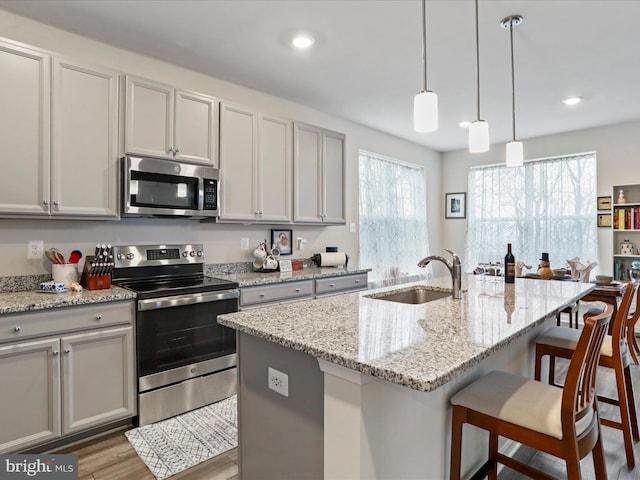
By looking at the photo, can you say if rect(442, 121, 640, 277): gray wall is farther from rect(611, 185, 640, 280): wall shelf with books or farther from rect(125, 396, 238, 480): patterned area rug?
rect(125, 396, 238, 480): patterned area rug

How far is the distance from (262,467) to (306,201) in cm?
256

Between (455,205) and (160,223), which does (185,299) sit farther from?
(455,205)

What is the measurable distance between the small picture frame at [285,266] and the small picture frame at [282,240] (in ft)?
0.68

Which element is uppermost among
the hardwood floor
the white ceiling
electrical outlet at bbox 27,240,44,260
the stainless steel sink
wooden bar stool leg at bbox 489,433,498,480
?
the white ceiling

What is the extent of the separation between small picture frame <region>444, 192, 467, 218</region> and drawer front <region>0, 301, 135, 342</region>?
17.1 ft

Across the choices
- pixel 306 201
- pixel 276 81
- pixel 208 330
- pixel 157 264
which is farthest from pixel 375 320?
pixel 276 81

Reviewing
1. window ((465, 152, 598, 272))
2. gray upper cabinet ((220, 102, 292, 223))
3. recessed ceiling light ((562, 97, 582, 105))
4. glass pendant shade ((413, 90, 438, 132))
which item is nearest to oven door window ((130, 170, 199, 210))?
gray upper cabinet ((220, 102, 292, 223))

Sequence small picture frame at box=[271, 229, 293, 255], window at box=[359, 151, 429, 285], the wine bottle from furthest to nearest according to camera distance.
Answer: window at box=[359, 151, 429, 285], small picture frame at box=[271, 229, 293, 255], the wine bottle

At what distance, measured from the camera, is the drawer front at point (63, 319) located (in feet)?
6.30

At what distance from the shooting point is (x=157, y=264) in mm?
2898

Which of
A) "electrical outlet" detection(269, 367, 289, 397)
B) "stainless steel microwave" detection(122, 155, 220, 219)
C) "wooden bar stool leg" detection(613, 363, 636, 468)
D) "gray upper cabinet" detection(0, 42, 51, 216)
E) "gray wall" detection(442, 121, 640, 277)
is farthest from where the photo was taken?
"gray wall" detection(442, 121, 640, 277)

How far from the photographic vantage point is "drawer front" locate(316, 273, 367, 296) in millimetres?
3461

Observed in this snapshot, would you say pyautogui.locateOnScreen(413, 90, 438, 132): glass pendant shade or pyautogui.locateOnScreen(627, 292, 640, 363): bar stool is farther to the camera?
pyautogui.locateOnScreen(627, 292, 640, 363): bar stool

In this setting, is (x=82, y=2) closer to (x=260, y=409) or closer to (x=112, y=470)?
(x=260, y=409)
